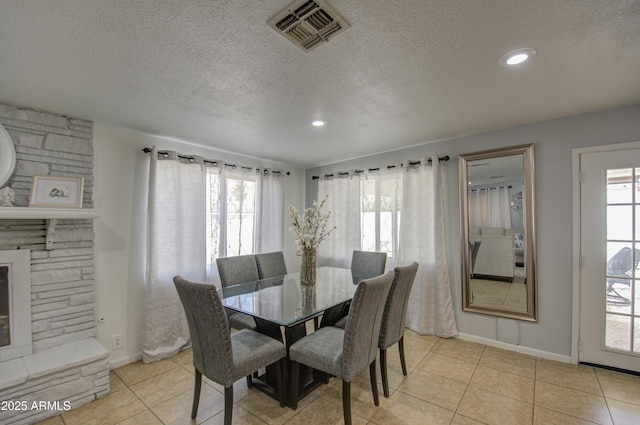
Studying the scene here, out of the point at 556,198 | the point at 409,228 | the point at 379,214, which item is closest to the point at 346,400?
the point at 409,228

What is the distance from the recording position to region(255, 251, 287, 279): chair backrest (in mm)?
3389

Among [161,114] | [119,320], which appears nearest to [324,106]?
[161,114]

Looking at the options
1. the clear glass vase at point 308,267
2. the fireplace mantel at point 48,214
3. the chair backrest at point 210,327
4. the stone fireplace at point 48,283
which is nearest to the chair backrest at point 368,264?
the clear glass vase at point 308,267

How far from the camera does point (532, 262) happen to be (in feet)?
9.33

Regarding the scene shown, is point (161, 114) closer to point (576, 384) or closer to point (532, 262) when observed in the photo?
point (532, 262)

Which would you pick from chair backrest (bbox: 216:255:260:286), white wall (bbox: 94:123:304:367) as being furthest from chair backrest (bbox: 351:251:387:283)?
white wall (bbox: 94:123:304:367)

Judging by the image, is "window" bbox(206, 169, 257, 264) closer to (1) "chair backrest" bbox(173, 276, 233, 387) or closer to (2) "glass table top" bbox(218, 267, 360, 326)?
(2) "glass table top" bbox(218, 267, 360, 326)

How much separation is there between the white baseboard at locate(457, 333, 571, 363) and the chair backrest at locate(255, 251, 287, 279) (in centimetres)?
229

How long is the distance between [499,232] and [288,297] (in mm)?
2383

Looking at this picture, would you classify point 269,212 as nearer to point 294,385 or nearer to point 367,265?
point 367,265

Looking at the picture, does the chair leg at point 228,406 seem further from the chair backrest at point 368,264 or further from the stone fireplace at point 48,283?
the chair backrest at point 368,264

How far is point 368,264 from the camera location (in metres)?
3.46

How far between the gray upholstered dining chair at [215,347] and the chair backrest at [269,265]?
140 centimetres

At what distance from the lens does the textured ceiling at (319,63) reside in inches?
50.8
